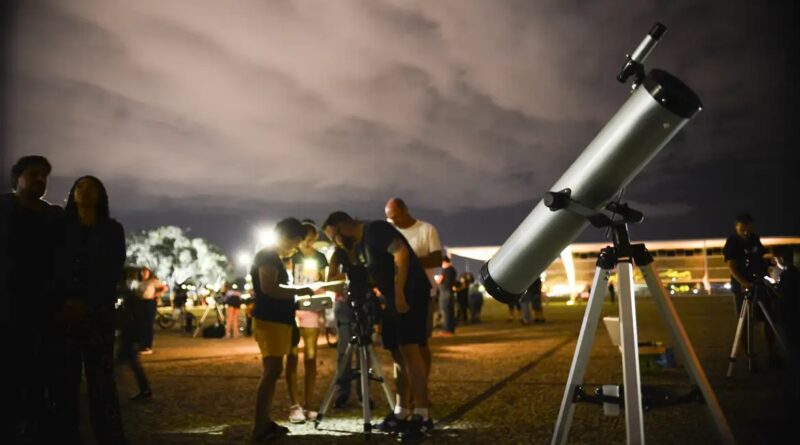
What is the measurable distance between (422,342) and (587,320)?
2176 millimetres

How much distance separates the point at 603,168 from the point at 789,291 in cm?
620

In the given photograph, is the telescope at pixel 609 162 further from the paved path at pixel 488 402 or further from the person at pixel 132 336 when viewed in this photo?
the person at pixel 132 336

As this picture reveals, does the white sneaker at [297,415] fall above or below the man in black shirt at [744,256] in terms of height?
below

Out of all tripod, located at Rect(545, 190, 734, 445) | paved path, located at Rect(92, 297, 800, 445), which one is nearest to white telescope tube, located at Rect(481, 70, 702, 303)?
tripod, located at Rect(545, 190, 734, 445)

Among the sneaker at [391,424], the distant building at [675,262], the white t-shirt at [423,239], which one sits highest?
the distant building at [675,262]

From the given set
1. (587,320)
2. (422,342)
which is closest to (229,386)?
(422,342)

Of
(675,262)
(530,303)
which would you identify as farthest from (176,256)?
(530,303)

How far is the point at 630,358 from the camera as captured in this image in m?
2.51

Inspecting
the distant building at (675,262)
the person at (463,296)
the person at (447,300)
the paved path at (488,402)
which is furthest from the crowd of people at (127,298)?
the distant building at (675,262)

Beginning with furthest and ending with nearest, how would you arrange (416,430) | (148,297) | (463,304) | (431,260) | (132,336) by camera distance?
(463,304), (148,297), (431,260), (132,336), (416,430)

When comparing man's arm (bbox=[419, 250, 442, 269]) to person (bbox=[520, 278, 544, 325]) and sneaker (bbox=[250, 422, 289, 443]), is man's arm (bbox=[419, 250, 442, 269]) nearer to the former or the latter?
sneaker (bbox=[250, 422, 289, 443])

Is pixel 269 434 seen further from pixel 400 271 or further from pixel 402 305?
pixel 400 271

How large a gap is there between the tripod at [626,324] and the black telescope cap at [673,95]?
507 mm

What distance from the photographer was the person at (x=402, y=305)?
4516 mm
